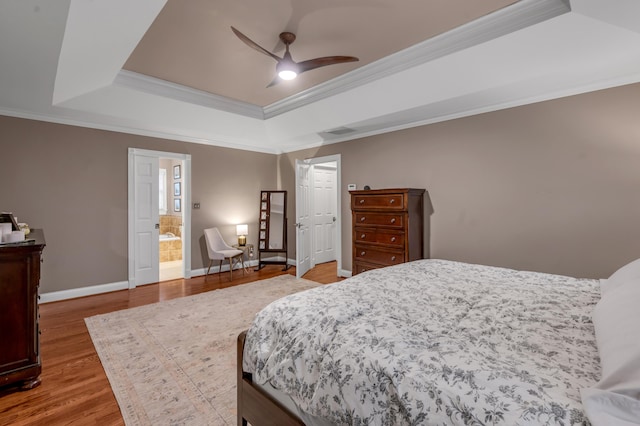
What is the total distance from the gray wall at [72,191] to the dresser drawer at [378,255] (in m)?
3.53

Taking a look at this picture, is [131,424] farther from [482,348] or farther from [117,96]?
[117,96]

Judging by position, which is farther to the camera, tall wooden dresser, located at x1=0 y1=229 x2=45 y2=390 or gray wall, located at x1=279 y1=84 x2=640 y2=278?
gray wall, located at x1=279 y1=84 x2=640 y2=278

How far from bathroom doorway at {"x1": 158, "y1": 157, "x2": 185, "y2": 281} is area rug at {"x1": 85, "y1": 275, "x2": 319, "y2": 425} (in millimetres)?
2896

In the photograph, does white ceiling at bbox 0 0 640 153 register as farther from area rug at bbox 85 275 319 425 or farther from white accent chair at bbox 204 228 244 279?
area rug at bbox 85 275 319 425

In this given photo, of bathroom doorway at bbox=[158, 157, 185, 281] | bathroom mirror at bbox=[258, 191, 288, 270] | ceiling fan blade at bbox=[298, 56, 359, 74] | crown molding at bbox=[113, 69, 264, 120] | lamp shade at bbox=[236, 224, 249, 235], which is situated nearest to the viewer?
ceiling fan blade at bbox=[298, 56, 359, 74]

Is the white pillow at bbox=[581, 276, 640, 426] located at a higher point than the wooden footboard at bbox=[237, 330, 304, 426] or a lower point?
higher

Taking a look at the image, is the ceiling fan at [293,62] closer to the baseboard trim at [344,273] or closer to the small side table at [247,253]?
the baseboard trim at [344,273]

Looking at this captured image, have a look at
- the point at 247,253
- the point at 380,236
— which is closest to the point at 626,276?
the point at 380,236

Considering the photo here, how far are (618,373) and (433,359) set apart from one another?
1.60ft

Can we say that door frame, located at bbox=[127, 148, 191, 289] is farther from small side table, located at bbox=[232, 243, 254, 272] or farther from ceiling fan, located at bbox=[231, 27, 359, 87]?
ceiling fan, located at bbox=[231, 27, 359, 87]

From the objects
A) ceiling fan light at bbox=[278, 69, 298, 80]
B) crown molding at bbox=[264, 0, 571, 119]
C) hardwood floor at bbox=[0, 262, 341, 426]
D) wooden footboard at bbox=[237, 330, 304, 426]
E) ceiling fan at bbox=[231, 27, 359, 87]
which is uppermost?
crown molding at bbox=[264, 0, 571, 119]

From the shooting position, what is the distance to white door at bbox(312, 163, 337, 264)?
6.55 metres

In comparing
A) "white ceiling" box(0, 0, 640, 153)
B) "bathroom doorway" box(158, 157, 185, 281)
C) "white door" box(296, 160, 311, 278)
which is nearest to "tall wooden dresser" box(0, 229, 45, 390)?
"white ceiling" box(0, 0, 640, 153)

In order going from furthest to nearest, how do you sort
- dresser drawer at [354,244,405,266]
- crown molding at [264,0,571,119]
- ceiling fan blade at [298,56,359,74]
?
dresser drawer at [354,244,405,266]
ceiling fan blade at [298,56,359,74]
crown molding at [264,0,571,119]
